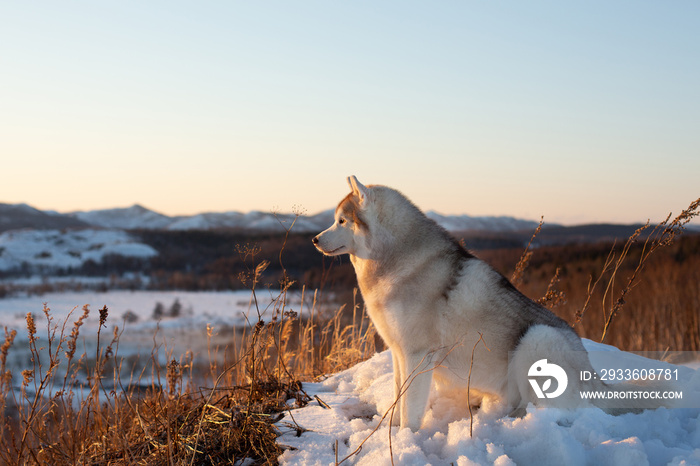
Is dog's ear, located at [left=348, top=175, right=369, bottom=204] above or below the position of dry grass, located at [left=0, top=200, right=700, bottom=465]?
above

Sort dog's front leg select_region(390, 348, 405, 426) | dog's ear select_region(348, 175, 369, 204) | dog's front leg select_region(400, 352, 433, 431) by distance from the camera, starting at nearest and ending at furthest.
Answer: dog's front leg select_region(400, 352, 433, 431) → dog's front leg select_region(390, 348, 405, 426) → dog's ear select_region(348, 175, 369, 204)

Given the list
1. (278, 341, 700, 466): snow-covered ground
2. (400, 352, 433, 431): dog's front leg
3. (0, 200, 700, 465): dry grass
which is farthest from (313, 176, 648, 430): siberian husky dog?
(0, 200, 700, 465): dry grass

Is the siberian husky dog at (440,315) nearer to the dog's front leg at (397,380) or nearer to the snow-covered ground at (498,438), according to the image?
the dog's front leg at (397,380)

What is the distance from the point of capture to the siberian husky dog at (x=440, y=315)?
357 cm

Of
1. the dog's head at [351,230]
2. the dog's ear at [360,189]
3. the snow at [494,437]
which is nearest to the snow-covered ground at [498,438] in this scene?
the snow at [494,437]

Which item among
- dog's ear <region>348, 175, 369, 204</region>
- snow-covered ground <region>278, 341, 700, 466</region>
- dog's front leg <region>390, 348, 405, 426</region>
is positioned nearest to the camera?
snow-covered ground <region>278, 341, 700, 466</region>

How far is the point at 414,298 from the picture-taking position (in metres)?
3.71

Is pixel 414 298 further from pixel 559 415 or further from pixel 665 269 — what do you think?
pixel 665 269

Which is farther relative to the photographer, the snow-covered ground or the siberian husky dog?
the siberian husky dog

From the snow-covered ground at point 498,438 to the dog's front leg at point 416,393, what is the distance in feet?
0.31

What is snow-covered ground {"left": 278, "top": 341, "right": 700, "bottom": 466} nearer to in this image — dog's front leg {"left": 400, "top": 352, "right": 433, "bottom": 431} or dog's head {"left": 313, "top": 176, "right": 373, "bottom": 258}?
dog's front leg {"left": 400, "top": 352, "right": 433, "bottom": 431}

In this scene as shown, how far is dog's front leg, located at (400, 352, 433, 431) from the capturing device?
3.57 meters

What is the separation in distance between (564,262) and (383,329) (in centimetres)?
2639

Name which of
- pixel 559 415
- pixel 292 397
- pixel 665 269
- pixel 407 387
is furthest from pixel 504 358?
pixel 665 269
